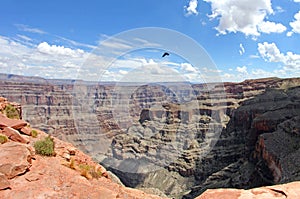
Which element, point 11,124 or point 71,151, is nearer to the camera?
point 11,124

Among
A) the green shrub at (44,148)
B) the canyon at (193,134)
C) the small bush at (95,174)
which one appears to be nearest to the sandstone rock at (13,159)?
the green shrub at (44,148)

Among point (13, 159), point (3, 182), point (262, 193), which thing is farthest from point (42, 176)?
point (262, 193)

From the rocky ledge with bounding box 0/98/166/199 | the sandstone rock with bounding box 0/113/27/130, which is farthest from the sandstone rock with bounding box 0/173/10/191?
the sandstone rock with bounding box 0/113/27/130

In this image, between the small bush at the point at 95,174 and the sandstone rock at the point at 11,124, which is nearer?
the small bush at the point at 95,174

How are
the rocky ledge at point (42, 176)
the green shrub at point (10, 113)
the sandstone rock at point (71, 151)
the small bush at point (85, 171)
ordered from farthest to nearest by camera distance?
the green shrub at point (10, 113)
the sandstone rock at point (71, 151)
the small bush at point (85, 171)
the rocky ledge at point (42, 176)

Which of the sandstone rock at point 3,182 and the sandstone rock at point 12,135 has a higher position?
the sandstone rock at point 12,135

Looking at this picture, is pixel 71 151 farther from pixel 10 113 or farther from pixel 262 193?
pixel 262 193

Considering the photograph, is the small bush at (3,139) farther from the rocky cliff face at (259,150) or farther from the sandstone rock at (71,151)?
the rocky cliff face at (259,150)

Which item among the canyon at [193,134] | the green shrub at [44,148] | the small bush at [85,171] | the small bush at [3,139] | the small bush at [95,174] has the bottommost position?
the canyon at [193,134]
